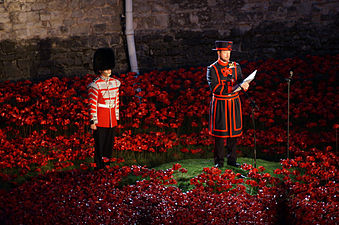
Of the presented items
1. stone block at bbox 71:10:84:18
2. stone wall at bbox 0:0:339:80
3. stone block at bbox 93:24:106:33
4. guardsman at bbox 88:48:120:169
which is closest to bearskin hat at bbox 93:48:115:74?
guardsman at bbox 88:48:120:169

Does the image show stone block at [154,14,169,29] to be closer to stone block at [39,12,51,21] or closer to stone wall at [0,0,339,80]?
stone wall at [0,0,339,80]

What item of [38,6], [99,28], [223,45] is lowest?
[223,45]

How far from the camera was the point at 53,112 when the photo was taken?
24.3 ft

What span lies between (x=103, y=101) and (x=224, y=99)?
1513mm

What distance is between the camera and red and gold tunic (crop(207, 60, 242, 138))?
4.86 meters

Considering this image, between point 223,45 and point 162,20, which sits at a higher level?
point 162,20

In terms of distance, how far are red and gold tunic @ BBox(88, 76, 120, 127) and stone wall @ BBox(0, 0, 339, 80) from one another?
419 centimetres

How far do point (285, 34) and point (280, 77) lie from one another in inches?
41.4

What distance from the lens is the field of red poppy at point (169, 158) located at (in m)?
4.27

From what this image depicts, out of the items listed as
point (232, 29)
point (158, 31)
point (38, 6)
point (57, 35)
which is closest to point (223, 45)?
point (232, 29)

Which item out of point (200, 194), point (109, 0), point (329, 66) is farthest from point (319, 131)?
point (109, 0)

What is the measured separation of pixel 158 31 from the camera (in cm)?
895

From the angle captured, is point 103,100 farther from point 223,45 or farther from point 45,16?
point 45,16

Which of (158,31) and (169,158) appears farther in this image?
(158,31)
